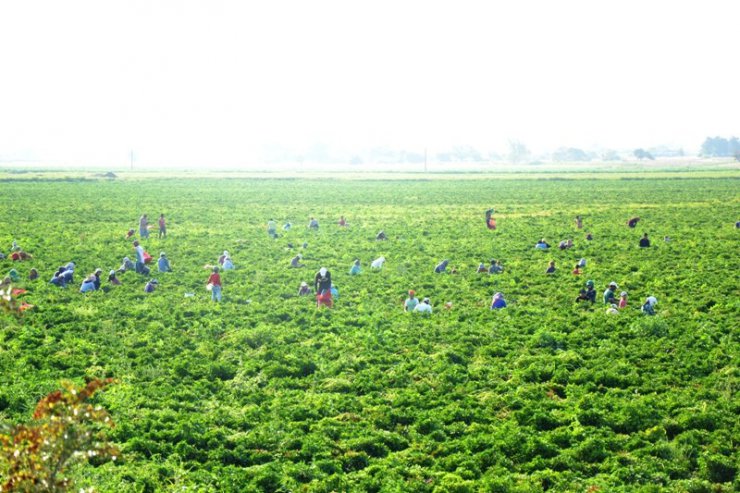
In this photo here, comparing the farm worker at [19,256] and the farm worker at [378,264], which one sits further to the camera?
the farm worker at [19,256]

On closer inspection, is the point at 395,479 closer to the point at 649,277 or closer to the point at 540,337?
the point at 540,337

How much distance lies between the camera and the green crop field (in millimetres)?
14070

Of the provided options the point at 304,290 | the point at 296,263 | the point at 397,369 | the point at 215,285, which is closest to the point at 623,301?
the point at 397,369

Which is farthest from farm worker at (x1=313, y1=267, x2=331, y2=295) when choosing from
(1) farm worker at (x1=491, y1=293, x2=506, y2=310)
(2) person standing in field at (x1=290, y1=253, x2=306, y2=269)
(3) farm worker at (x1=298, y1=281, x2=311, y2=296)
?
(2) person standing in field at (x1=290, y1=253, x2=306, y2=269)

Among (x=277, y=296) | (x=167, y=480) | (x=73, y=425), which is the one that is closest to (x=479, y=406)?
(x=167, y=480)

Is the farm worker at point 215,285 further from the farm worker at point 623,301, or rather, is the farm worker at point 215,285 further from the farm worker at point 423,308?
the farm worker at point 623,301

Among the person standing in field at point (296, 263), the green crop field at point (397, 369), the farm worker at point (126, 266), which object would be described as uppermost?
the farm worker at point (126, 266)

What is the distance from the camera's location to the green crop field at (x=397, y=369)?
14070 millimetres

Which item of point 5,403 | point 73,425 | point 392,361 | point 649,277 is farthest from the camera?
point 649,277

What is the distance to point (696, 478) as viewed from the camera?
13.3m

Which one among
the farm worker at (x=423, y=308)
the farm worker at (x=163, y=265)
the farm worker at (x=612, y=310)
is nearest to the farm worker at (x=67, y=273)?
the farm worker at (x=163, y=265)

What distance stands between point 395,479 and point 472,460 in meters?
1.62

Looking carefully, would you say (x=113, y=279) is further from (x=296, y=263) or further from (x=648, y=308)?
(x=648, y=308)

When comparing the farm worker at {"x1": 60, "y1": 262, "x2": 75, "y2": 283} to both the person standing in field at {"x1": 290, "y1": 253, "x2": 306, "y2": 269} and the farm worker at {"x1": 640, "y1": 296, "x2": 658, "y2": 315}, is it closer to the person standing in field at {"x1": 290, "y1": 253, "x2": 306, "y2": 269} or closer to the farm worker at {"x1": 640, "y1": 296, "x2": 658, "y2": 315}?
the person standing in field at {"x1": 290, "y1": 253, "x2": 306, "y2": 269}
